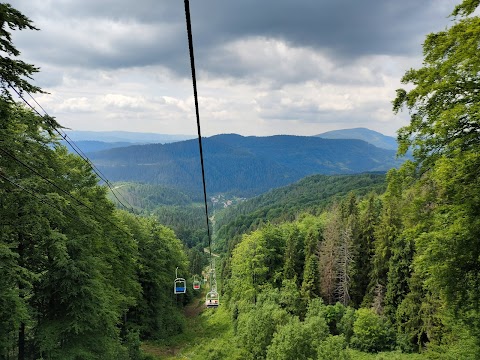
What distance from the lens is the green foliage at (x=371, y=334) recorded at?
29.9 meters

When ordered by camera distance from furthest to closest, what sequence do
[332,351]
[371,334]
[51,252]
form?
1. [371,334]
2. [332,351]
3. [51,252]

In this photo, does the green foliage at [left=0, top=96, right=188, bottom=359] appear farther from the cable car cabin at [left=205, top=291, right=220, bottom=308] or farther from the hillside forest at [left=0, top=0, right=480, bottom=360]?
the cable car cabin at [left=205, top=291, right=220, bottom=308]

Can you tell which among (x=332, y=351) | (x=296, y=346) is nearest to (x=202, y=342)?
(x=296, y=346)

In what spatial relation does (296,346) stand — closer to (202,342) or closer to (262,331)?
(262,331)

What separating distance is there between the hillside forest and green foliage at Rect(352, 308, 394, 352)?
112 millimetres

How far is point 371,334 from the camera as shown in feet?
98.8

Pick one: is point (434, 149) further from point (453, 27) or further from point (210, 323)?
point (210, 323)

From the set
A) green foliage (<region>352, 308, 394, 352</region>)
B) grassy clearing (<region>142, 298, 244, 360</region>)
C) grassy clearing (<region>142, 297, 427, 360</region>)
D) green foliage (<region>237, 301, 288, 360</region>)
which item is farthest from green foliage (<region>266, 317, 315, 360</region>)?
green foliage (<region>352, 308, 394, 352</region>)

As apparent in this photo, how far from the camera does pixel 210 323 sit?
47.7m

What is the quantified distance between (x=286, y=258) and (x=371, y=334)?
1381cm

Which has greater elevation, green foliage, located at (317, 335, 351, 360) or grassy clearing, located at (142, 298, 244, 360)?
green foliage, located at (317, 335, 351, 360)

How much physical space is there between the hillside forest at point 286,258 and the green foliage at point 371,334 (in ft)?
0.37

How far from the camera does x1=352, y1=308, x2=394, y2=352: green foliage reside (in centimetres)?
2992

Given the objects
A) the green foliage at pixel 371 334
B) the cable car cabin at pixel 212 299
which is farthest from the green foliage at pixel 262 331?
the green foliage at pixel 371 334
